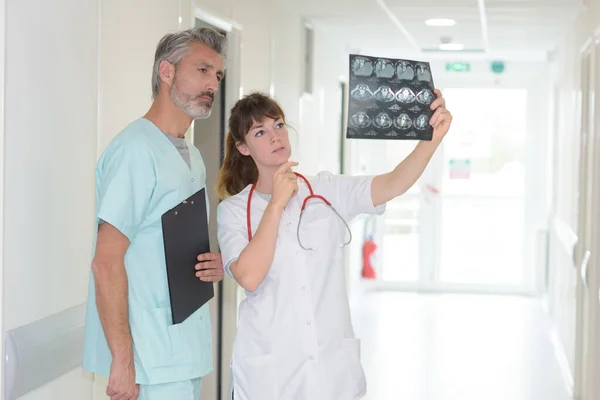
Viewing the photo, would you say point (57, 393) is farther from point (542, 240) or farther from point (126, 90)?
point (542, 240)

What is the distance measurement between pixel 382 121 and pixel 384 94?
72 mm

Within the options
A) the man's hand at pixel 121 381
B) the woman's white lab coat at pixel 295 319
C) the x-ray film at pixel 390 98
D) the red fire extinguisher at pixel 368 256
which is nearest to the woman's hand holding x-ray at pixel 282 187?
the woman's white lab coat at pixel 295 319

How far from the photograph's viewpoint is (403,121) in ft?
7.58

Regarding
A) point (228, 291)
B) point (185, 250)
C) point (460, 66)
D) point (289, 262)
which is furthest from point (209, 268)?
point (460, 66)

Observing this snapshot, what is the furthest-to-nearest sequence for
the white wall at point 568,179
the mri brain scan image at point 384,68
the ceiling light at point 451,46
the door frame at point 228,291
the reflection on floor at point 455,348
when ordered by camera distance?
the ceiling light at point 451,46 < the reflection on floor at point 455,348 < the white wall at point 568,179 < the door frame at point 228,291 < the mri brain scan image at point 384,68

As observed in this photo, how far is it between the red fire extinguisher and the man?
701cm

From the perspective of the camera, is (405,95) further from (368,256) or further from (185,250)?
(368,256)

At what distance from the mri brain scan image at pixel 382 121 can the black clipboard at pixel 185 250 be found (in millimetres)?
507

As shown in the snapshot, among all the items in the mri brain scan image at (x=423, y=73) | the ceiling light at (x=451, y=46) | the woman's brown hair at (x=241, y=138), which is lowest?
the woman's brown hair at (x=241, y=138)

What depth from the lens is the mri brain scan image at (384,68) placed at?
7.55 feet

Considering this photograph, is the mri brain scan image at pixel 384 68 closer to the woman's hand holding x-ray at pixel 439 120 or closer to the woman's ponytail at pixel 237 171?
the woman's hand holding x-ray at pixel 439 120

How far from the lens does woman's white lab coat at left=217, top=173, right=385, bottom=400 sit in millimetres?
2244

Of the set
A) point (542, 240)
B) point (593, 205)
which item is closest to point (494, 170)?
point (542, 240)

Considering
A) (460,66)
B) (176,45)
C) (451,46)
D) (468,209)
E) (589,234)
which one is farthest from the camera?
(468,209)
